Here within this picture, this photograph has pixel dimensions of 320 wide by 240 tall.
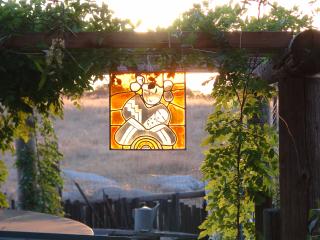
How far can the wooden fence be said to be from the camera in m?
11.7

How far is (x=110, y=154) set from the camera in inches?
1067

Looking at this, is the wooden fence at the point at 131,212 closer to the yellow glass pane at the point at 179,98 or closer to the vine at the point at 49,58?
the yellow glass pane at the point at 179,98

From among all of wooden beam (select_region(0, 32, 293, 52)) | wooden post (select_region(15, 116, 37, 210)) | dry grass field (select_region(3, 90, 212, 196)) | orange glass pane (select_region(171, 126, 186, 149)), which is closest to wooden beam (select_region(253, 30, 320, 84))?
wooden beam (select_region(0, 32, 293, 52))

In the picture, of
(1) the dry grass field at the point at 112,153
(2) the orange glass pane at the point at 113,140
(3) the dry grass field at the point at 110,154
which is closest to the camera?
(2) the orange glass pane at the point at 113,140

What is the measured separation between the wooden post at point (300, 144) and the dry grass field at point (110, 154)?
1647cm

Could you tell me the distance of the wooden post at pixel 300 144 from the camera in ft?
13.4

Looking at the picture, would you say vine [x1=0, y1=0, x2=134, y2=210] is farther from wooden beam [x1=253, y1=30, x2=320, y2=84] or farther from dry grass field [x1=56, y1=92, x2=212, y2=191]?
dry grass field [x1=56, y1=92, x2=212, y2=191]

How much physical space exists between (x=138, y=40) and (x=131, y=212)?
8122mm

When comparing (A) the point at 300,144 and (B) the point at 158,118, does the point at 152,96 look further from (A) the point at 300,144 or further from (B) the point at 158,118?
(A) the point at 300,144

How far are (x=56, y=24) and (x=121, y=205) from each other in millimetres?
8057

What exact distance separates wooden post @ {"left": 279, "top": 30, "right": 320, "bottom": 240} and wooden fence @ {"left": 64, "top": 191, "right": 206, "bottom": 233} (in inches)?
287

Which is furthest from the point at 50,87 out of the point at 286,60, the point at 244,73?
the point at 286,60

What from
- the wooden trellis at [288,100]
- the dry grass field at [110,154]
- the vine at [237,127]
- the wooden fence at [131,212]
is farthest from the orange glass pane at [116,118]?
the dry grass field at [110,154]

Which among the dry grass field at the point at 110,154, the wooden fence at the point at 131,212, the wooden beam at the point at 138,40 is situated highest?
the wooden beam at the point at 138,40
